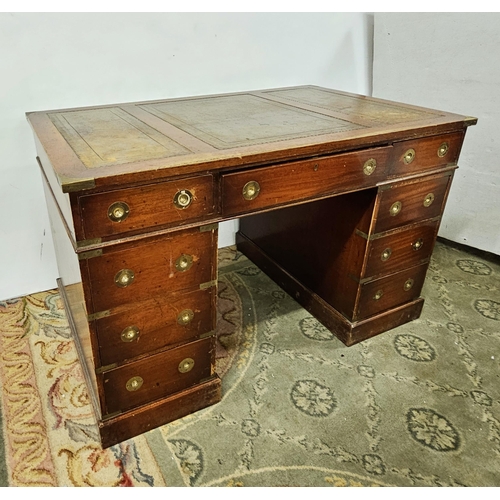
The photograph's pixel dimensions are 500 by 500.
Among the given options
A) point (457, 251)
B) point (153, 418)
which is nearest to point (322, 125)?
point (153, 418)

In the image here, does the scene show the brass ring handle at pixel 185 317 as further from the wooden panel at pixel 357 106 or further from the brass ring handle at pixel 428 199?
the brass ring handle at pixel 428 199

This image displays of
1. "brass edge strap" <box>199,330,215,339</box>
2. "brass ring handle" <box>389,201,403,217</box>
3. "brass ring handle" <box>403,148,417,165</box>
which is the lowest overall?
"brass edge strap" <box>199,330,215,339</box>

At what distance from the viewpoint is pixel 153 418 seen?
1311 mm

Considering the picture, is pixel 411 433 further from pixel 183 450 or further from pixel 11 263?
pixel 11 263

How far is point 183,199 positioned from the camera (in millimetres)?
1057

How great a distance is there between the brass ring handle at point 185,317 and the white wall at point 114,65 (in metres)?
0.87

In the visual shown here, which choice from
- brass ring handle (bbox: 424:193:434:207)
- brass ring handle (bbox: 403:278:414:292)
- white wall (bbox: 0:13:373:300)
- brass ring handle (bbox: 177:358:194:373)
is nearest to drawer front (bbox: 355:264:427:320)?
brass ring handle (bbox: 403:278:414:292)

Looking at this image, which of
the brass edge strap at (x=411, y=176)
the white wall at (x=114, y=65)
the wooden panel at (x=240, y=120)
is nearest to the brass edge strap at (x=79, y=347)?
the white wall at (x=114, y=65)

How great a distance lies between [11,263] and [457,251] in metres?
2.03

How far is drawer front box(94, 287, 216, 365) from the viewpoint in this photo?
3.71ft

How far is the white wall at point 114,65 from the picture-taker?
1521 millimetres

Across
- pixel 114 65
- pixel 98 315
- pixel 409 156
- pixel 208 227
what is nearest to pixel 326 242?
pixel 409 156

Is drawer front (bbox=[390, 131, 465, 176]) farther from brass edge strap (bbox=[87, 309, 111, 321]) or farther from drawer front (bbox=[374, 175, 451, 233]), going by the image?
brass edge strap (bbox=[87, 309, 111, 321])

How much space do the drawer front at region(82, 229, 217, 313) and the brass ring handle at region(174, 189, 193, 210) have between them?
7 centimetres
